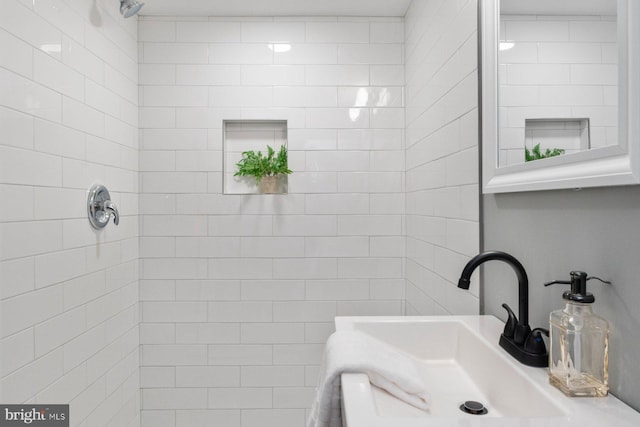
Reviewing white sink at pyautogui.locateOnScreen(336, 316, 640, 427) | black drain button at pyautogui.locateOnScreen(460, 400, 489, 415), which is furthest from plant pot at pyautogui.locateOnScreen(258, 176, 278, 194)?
black drain button at pyautogui.locateOnScreen(460, 400, 489, 415)

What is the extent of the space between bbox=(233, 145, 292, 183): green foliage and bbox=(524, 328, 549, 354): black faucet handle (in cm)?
166

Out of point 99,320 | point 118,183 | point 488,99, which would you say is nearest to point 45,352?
point 99,320

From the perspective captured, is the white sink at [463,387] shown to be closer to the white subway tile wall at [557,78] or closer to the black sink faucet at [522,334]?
the black sink faucet at [522,334]

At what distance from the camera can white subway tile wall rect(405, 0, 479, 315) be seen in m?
1.48

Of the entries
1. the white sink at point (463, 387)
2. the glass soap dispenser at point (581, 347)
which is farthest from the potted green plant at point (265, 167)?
the glass soap dispenser at point (581, 347)

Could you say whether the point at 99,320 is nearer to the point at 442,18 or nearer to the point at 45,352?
the point at 45,352

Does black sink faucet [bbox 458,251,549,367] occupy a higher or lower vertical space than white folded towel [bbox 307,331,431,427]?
higher

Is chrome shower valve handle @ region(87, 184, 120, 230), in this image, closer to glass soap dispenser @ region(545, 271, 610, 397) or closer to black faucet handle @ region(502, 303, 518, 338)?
black faucet handle @ region(502, 303, 518, 338)

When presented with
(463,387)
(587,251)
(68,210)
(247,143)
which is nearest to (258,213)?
(247,143)

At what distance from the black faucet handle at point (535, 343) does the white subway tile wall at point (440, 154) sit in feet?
1.69

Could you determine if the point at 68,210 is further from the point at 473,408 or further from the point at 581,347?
the point at 581,347

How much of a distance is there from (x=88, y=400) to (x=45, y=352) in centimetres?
45

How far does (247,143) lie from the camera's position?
250 centimetres

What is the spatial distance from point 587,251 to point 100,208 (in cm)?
189
